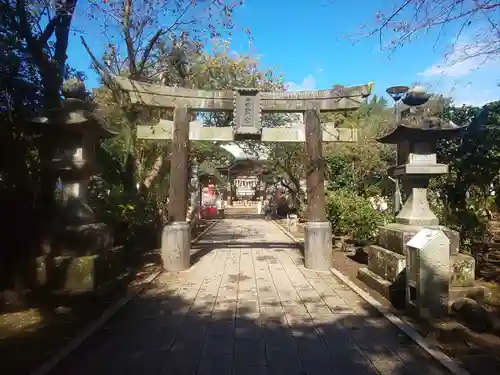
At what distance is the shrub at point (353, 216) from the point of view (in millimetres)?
12023

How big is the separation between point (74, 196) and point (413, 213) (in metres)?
5.76

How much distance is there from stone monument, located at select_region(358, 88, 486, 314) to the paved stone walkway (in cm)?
69

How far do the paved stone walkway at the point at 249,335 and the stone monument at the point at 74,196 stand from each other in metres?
1.04

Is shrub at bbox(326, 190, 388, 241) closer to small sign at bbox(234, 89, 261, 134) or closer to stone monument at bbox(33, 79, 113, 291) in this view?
small sign at bbox(234, 89, 261, 134)

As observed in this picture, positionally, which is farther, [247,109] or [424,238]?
[247,109]

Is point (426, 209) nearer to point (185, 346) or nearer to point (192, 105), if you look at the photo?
point (185, 346)

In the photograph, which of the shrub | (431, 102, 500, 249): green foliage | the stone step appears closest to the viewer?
the stone step

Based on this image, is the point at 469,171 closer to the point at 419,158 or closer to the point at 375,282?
the point at 419,158

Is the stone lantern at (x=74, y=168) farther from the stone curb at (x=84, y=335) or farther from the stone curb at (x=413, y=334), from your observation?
the stone curb at (x=413, y=334)

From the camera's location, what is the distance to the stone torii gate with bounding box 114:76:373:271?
9406 mm

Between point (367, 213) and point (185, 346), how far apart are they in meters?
8.82

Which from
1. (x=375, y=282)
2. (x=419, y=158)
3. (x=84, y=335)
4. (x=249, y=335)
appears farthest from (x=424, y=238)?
(x=84, y=335)

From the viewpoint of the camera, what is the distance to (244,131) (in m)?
9.75

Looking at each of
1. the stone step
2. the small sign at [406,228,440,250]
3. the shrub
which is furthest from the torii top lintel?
the small sign at [406,228,440,250]
